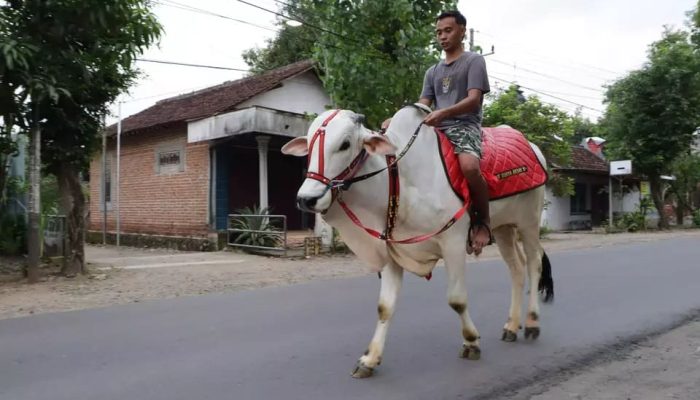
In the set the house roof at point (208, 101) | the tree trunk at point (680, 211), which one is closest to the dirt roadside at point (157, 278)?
the house roof at point (208, 101)

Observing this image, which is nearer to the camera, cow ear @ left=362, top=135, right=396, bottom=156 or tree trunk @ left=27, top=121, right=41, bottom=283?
cow ear @ left=362, top=135, right=396, bottom=156

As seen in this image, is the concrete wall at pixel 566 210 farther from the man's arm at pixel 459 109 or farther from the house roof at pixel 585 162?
the man's arm at pixel 459 109

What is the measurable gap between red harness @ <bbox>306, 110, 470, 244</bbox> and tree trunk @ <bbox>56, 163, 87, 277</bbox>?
706 centimetres

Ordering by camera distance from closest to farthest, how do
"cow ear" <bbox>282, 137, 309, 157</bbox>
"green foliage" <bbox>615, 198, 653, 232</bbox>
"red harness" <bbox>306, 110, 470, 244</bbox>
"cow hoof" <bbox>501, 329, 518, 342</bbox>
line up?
"red harness" <bbox>306, 110, 470, 244</bbox>
"cow ear" <bbox>282, 137, 309, 157</bbox>
"cow hoof" <bbox>501, 329, 518, 342</bbox>
"green foliage" <bbox>615, 198, 653, 232</bbox>

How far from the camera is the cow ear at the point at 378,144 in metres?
3.41

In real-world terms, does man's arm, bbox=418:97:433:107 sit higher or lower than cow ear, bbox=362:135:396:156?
higher

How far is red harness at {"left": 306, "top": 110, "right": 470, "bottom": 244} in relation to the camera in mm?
3316

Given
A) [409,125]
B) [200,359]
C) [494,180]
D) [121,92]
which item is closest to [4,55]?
[121,92]

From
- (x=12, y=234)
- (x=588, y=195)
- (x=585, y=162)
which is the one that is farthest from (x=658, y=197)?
(x=12, y=234)

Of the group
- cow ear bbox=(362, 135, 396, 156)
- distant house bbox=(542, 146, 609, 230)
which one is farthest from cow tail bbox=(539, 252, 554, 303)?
distant house bbox=(542, 146, 609, 230)

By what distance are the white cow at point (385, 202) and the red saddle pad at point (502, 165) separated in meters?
0.08

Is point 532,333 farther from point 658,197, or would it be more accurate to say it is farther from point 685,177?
point 685,177

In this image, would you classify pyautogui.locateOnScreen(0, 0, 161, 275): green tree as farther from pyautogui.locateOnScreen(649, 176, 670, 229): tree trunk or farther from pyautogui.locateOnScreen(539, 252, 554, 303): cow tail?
pyautogui.locateOnScreen(649, 176, 670, 229): tree trunk

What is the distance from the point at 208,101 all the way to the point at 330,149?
1396cm
